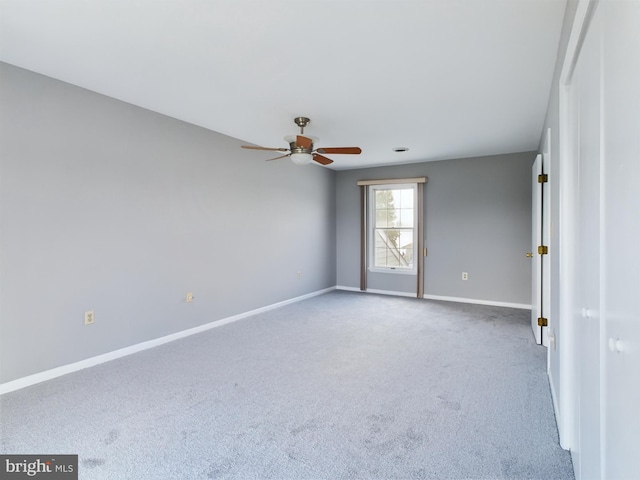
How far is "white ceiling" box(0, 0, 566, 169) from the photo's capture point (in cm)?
196

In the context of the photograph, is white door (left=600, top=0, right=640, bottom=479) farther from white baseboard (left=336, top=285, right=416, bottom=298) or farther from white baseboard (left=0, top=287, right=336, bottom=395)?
white baseboard (left=336, top=285, right=416, bottom=298)

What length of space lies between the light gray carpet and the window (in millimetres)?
2618

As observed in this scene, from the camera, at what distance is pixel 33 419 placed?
2154 mm

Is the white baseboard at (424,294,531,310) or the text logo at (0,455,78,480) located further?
the white baseboard at (424,294,531,310)

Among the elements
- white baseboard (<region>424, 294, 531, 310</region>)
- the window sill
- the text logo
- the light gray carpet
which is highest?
the window sill

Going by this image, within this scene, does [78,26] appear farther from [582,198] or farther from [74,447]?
[582,198]

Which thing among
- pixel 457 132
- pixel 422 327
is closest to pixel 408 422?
pixel 422 327

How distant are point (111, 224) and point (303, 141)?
193 cm

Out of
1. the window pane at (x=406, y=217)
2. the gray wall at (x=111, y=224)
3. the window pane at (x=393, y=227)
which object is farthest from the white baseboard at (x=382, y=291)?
the gray wall at (x=111, y=224)

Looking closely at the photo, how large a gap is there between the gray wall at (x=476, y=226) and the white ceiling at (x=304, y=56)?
5.41 feet

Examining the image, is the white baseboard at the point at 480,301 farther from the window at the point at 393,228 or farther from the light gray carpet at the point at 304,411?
the light gray carpet at the point at 304,411

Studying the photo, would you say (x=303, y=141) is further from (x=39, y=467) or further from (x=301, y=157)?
(x=39, y=467)

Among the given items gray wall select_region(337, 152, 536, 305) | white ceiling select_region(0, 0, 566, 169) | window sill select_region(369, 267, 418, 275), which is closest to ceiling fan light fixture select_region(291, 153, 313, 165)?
white ceiling select_region(0, 0, 566, 169)

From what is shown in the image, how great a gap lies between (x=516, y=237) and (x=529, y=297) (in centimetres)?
91
